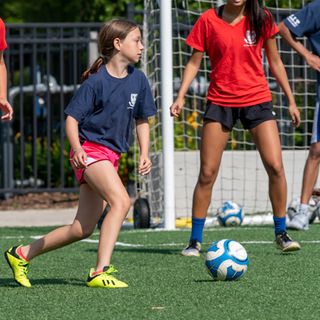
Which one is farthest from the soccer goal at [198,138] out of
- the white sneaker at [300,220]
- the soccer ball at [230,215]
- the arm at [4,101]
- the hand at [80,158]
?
the hand at [80,158]

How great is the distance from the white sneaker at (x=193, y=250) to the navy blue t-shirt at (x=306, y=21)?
2.33 m

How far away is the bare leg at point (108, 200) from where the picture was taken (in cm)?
661

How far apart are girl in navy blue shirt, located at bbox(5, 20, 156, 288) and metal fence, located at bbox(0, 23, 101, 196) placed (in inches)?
286

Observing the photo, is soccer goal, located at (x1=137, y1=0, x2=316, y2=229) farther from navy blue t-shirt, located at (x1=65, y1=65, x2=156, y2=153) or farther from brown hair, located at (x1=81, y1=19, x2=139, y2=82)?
navy blue t-shirt, located at (x1=65, y1=65, x2=156, y2=153)

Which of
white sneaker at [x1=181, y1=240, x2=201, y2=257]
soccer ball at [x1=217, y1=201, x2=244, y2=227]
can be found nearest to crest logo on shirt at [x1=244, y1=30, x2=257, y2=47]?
white sneaker at [x1=181, y1=240, x2=201, y2=257]

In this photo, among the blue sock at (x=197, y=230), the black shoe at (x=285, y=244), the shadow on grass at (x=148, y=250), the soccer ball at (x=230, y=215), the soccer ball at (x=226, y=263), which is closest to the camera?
the soccer ball at (x=226, y=263)

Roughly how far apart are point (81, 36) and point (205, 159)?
688 centimetres

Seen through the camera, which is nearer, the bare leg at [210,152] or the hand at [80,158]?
the hand at [80,158]

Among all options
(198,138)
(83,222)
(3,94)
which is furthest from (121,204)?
(198,138)

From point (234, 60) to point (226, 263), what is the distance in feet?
6.54

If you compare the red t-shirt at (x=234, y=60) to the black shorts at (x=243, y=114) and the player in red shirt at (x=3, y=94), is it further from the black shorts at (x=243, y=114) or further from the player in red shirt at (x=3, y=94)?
the player in red shirt at (x=3, y=94)

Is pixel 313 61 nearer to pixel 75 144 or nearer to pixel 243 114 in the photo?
pixel 243 114

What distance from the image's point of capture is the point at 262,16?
8.20 meters

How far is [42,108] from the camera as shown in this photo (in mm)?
15492
